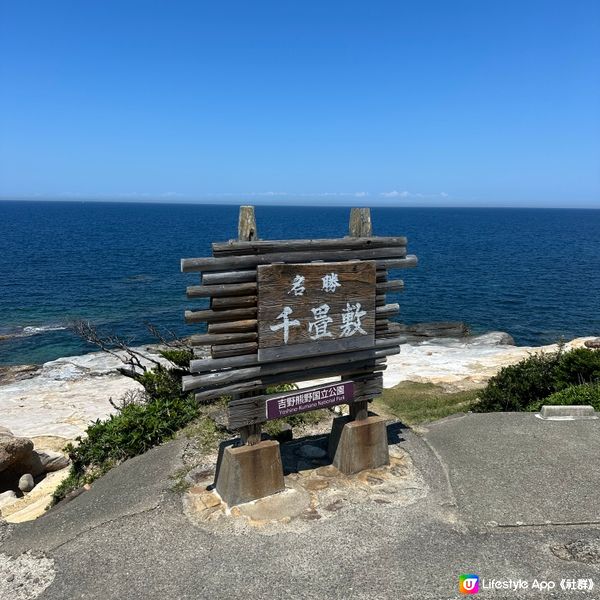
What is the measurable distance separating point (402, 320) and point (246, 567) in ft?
98.6

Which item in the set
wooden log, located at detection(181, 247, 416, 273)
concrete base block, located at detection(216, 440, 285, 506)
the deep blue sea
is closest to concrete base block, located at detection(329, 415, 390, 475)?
concrete base block, located at detection(216, 440, 285, 506)

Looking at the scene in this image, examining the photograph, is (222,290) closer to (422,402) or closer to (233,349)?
(233,349)

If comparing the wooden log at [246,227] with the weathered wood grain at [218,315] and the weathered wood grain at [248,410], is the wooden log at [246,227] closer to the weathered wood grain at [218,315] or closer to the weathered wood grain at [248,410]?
the weathered wood grain at [218,315]

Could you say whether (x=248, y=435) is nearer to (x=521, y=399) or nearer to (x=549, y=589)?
(x=549, y=589)

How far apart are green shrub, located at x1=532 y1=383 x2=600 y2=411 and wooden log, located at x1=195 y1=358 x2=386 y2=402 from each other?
5168 millimetres

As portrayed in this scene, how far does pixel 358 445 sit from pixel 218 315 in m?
2.98

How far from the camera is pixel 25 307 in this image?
36562mm

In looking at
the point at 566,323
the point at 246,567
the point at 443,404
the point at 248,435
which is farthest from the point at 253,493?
the point at 566,323

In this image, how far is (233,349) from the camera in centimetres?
682

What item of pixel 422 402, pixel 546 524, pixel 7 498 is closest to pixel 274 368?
pixel 546 524

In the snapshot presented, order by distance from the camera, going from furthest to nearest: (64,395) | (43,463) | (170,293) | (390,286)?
1. (170,293)
2. (64,395)
3. (43,463)
4. (390,286)

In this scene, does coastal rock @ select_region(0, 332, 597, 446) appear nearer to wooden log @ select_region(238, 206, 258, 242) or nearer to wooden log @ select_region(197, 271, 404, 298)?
wooden log @ select_region(197, 271, 404, 298)

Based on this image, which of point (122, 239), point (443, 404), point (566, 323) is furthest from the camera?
point (122, 239)

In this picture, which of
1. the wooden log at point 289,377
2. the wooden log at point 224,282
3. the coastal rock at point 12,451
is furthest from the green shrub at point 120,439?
the wooden log at point 224,282
